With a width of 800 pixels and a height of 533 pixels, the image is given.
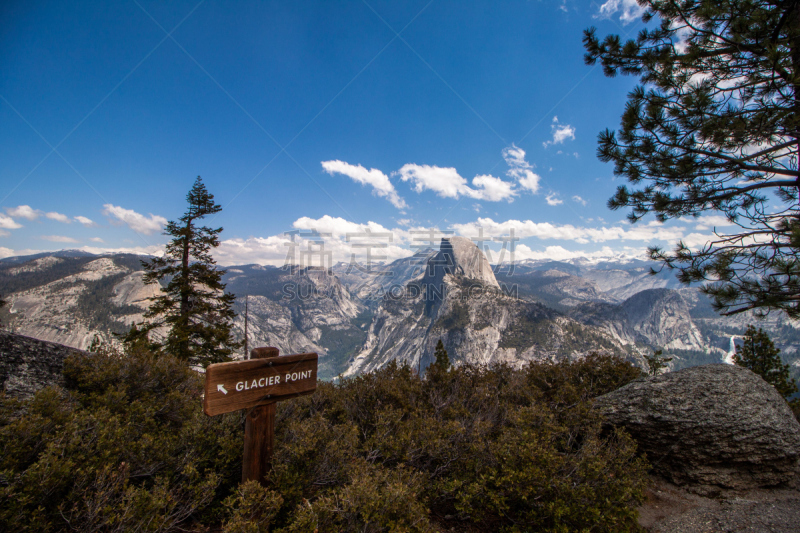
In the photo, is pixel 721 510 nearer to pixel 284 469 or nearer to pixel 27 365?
pixel 284 469

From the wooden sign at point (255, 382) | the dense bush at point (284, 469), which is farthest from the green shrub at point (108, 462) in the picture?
the wooden sign at point (255, 382)

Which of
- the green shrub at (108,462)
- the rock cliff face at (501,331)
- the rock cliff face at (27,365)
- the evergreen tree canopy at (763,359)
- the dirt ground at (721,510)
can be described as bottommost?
the rock cliff face at (501,331)

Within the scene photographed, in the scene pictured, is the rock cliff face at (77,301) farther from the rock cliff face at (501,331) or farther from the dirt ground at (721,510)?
the rock cliff face at (501,331)

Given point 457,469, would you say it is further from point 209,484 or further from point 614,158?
point 614,158

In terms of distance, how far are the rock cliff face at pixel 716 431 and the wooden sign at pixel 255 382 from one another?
22.7 feet

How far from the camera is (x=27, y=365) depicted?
5.57 metres

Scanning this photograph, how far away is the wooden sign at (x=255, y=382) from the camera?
3.22 metres

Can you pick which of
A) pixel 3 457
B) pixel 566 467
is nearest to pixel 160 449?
pixel 3 457

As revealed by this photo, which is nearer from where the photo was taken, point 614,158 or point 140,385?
point 140,385

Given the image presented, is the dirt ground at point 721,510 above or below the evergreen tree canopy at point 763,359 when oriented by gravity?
below

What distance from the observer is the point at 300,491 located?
375cm

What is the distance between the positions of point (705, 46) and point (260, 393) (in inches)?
396

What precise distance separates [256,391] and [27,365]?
214 inches

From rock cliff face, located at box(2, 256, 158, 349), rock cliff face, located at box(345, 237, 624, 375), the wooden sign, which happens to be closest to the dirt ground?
the wooden sign
